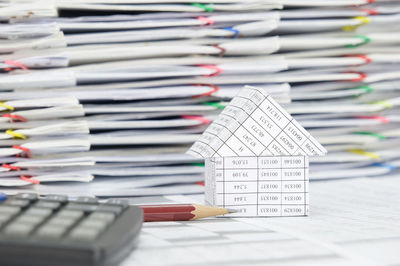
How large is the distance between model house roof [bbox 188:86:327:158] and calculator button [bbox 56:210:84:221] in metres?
0.16

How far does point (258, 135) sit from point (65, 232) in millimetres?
225

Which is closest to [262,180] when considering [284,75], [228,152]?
[228,152]

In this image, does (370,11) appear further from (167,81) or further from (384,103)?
(167,81)

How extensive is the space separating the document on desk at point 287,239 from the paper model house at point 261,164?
0.05ft

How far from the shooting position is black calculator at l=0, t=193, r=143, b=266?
35 cm

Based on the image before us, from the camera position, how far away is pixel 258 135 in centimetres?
53

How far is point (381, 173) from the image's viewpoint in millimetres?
726

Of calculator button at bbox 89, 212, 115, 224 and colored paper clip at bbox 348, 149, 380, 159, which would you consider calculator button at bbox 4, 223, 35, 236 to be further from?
colored paper clip at bbox 348, 149, 380, 159

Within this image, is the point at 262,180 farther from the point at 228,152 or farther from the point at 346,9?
the point at 346,9

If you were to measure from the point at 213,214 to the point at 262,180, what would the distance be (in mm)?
61

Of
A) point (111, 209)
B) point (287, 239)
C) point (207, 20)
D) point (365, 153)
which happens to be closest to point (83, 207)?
point (111, 209)

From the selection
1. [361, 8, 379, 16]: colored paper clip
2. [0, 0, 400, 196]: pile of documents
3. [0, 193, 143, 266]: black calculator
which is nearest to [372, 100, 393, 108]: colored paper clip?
[0, 0, 400, 196]: pile of documents

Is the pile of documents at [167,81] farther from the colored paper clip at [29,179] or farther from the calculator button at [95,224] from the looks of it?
the calculator button at [95,224]

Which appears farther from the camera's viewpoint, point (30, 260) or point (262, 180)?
point (262, 180)
